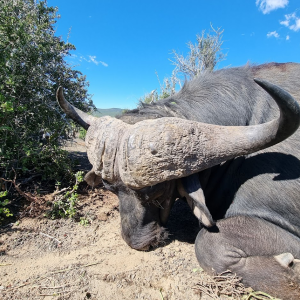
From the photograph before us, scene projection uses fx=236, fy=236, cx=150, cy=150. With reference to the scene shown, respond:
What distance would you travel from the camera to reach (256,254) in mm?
2246

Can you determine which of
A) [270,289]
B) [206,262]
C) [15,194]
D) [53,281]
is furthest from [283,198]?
[15,194]

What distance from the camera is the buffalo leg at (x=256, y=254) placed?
2094 millimetres

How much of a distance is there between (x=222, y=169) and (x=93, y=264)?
1781 mm

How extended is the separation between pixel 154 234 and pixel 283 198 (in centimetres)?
144

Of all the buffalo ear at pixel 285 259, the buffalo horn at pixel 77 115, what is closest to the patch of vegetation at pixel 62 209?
the buffalo horn at pixel 77 115

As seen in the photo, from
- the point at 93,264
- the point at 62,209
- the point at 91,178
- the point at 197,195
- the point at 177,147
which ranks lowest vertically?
the point at 93,264

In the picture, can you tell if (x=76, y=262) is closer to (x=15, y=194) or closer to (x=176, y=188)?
(x=176, y=188)

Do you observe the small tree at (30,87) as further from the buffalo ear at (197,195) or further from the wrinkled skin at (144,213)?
the buffalo ear at (197,195)

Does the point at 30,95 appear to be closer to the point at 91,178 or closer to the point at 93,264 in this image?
the point at 91,178

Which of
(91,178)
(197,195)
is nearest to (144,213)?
(197,195)

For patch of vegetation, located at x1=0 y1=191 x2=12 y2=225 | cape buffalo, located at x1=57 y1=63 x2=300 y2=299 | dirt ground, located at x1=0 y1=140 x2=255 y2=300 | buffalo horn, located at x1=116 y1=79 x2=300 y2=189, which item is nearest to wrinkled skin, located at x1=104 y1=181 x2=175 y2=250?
cape buffalo, located at x1=57 y1=63 x2=300 y2=299

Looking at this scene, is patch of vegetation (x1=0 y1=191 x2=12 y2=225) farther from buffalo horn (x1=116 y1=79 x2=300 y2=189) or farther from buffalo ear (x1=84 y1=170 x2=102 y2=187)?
buffalo horn (x1=116 y1=79 x2=300 y2=189)

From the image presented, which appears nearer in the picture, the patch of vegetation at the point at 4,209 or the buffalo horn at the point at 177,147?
the buffalo horn at the point at 177,147

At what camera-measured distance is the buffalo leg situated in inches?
82.4
